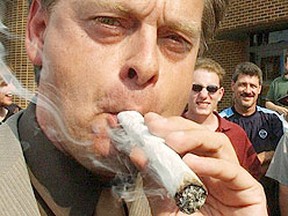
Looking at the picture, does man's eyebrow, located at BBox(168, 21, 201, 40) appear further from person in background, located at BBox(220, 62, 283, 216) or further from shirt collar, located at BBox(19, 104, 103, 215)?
person in background, located at BBox(220, 62, 283, 216)

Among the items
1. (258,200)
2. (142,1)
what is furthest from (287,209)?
(142,1)

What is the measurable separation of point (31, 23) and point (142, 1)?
1.08 ft

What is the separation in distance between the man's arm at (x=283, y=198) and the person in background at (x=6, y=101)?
2641 mm

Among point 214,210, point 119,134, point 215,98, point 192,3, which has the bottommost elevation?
point 215,98

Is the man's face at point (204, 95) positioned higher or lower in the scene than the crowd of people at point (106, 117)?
lower

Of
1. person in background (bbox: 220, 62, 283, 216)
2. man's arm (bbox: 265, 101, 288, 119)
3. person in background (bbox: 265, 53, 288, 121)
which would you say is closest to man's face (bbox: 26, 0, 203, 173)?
person in background (bbox: 220, 62, 283, 216)

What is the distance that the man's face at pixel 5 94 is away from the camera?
5.43 feet

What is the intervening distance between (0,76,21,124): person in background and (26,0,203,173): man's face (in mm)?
145

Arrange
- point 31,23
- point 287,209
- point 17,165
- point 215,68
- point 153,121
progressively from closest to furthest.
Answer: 1. point 153,121
2. point 17,165
3. point 31,23
4. point 287,209
5. point 215,68

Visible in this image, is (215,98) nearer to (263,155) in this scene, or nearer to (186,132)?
(263,155)

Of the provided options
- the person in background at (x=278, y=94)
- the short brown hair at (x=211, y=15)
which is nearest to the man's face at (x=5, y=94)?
the short brown hair at (x=211, y=15)

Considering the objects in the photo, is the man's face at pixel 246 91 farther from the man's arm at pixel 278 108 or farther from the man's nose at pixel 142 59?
the man's nose at pixel 142 59

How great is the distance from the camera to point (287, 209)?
4.25m

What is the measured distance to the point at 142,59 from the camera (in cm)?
141
